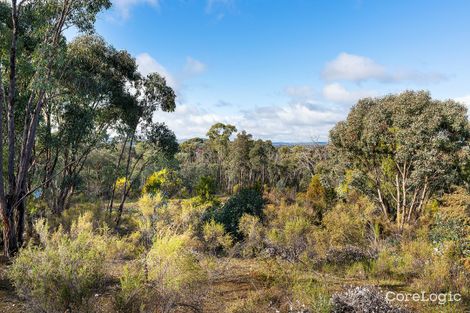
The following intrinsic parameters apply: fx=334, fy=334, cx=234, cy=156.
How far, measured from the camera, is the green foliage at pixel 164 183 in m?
33.0

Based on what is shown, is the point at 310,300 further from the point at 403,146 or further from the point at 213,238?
the point at 403,146

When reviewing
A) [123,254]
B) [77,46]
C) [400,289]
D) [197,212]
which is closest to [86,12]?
[77,46]

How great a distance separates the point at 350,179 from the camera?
52.7 ft

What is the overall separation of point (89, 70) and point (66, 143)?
3.08 m

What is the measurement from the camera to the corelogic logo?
20.9 feet

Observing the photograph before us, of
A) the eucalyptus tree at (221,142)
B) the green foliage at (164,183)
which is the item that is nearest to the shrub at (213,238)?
the green foliage at (164,183)

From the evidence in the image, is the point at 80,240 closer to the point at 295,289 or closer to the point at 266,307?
the point at 266,307

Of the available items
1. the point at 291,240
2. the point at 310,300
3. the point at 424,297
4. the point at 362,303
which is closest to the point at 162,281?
the point at 310,300

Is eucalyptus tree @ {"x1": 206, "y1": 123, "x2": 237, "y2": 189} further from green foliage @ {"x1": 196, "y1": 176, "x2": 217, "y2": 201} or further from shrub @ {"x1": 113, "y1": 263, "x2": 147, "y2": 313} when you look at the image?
shrub @ {"x1": 113, "y1": 263, "x2": 147, "y2": 313}

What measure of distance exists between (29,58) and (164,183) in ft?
86.0

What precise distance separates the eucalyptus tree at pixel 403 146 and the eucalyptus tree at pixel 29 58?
11329mm

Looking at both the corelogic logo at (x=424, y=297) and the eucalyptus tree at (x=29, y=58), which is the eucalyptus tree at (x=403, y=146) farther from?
the eucalyptus tree at (x=29, y=58)

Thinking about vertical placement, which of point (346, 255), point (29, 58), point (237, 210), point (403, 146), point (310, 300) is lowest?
point (346, 255)

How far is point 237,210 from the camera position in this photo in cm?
1423
